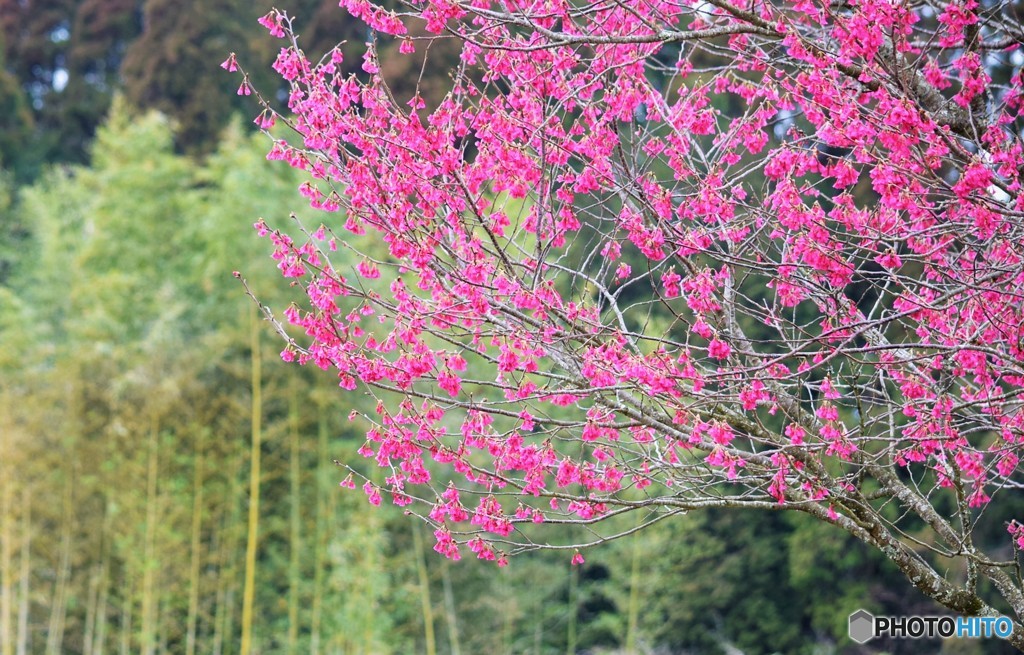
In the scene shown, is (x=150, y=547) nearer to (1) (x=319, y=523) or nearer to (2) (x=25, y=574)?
(2) (x=25, y=574)

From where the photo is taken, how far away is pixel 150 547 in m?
10.7

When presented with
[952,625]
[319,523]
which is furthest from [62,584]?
[952,625]

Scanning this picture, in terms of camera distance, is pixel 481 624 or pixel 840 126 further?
pixel 481 624

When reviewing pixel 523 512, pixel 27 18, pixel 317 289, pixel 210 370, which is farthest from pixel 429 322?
pixel 27 18

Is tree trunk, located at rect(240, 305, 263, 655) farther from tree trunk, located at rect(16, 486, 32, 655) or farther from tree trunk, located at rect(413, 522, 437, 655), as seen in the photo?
tree trunk, located at rect(16, 486, 32, 655)

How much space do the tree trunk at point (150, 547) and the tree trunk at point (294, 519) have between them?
1273 mm

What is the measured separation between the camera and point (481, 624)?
1266 cm

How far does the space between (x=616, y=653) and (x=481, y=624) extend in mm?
1673

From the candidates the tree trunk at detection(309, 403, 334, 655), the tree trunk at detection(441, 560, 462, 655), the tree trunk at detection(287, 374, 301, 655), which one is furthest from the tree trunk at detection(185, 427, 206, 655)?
the tree trunk at detection(441, 560, 462, 655)

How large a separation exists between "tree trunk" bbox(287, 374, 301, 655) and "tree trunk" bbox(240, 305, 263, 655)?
0.32 metres

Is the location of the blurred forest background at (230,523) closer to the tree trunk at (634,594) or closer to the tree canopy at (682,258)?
the tree trunk at (634,594)

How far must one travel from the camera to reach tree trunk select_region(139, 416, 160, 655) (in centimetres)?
1056

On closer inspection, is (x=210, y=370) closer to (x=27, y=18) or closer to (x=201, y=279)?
(x=201, y=279)

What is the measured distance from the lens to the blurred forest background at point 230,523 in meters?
10.8
